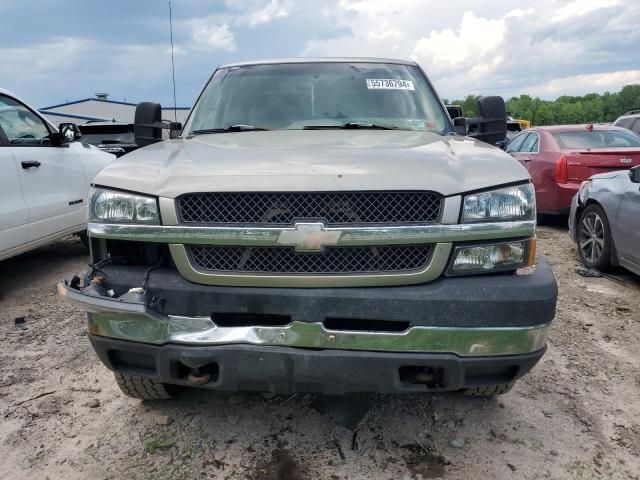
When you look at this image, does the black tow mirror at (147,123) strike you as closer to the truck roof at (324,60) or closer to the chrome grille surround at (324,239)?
the truck roof at (324,60)

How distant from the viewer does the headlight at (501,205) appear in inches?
94.1

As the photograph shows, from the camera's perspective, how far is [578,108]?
97812 millimetres

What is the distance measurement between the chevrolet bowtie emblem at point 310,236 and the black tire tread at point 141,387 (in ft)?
3.57

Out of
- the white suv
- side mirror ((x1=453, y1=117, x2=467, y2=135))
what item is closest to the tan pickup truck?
side mirror ((x1=453, y1=117, x2=467, y2=135))

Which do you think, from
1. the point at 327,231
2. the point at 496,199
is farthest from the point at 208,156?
the point at 496,199

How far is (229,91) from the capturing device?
3.96 m

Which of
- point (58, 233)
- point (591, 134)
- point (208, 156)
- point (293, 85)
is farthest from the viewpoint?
point (591, 134)

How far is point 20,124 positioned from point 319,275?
13.9ft

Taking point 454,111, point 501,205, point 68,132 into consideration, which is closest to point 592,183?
→ point 454,111

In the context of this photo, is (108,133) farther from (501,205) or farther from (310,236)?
(501,205)

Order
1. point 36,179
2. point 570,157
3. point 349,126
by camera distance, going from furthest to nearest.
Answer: point 570,157 < point 36,179 < point 349,126

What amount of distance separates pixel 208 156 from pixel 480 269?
134cm

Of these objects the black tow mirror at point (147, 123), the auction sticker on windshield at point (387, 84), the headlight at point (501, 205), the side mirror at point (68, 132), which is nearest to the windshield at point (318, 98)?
the auction sticker on windshield at point (387, 84)

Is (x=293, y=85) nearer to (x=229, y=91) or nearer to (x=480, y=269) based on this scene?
(x=229, y=91)
